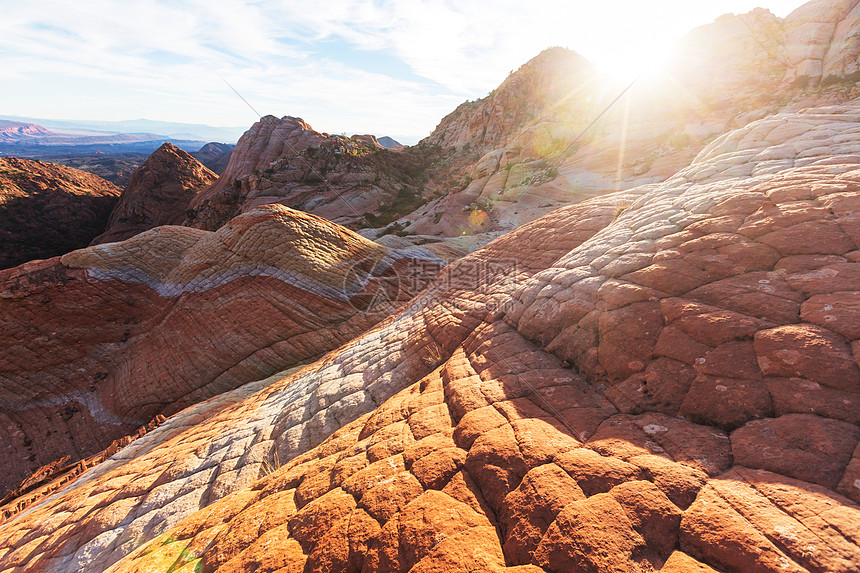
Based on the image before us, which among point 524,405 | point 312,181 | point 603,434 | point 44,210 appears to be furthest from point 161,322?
point 44,210

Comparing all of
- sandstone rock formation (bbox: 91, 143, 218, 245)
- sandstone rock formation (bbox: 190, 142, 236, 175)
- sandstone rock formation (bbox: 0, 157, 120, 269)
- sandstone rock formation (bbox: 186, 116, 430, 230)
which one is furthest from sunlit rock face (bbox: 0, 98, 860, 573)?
sandstone rock formation (bbox: 190, 142, 236, 175)

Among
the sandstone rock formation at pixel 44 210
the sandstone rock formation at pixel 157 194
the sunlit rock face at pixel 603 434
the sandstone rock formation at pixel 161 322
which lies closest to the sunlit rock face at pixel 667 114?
the sandstone rock formation at pixel 161 322

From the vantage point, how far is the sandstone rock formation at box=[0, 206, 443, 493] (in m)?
8.97

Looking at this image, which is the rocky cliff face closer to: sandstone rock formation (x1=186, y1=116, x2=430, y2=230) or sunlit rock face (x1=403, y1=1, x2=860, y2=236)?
sunlit rock face (x1=403, y1=1, x2=860, y2=236)

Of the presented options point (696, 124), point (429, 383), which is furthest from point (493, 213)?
point (429, 383)

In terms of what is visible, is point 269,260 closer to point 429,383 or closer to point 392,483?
point 429,383

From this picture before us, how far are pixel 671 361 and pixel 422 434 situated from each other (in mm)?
2157

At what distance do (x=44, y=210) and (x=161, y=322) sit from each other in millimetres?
38191

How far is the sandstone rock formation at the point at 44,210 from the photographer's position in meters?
29.7

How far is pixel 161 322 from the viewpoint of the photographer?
10.2 metres

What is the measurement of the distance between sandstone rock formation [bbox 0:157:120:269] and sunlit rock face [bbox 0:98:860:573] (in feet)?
131

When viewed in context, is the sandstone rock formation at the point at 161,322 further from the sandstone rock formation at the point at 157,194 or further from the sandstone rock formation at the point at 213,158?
the sandstone rock formation at the point at 213,158

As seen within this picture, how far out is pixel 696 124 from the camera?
62.3 feet

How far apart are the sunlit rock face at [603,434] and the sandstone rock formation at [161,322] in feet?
14.2
